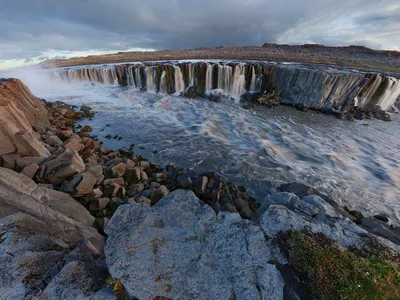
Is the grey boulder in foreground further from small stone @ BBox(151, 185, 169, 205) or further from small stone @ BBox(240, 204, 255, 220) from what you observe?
small stone @ BBox(151, 185, 169, 205)

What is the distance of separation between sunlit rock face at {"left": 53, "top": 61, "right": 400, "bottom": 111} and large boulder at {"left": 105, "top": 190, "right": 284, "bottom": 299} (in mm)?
21717

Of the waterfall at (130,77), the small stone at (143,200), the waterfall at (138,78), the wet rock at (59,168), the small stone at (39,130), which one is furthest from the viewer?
the waterfall at (130,77)

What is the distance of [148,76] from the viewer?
2786 centimetres

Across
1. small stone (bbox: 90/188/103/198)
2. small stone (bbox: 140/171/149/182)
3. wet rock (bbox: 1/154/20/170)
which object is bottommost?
small stone (bbox: 140/171/149/182)

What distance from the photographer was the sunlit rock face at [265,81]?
2111 cm

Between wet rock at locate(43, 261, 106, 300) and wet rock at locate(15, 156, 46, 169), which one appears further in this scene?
wet rock at locate(15, 156, 46, 169)

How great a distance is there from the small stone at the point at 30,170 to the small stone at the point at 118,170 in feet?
8.41

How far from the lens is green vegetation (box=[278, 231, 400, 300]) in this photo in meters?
3.16

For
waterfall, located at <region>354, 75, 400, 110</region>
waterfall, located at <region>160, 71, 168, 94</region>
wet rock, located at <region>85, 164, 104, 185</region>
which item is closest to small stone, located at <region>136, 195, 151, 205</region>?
wet rock, located at <region>85, 164, 104, 185</region>

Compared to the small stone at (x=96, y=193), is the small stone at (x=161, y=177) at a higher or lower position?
lower

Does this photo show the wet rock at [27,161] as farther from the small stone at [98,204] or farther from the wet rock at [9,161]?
the small stone at [98,204]

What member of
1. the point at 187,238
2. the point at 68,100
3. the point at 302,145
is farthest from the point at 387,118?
the point at 68,100

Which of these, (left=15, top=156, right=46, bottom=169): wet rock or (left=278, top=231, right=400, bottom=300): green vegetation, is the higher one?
(left=278, top=231, right=400, bottom=300): green vegetation

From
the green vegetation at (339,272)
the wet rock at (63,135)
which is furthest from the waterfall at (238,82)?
the green vegetation at (339,272)
